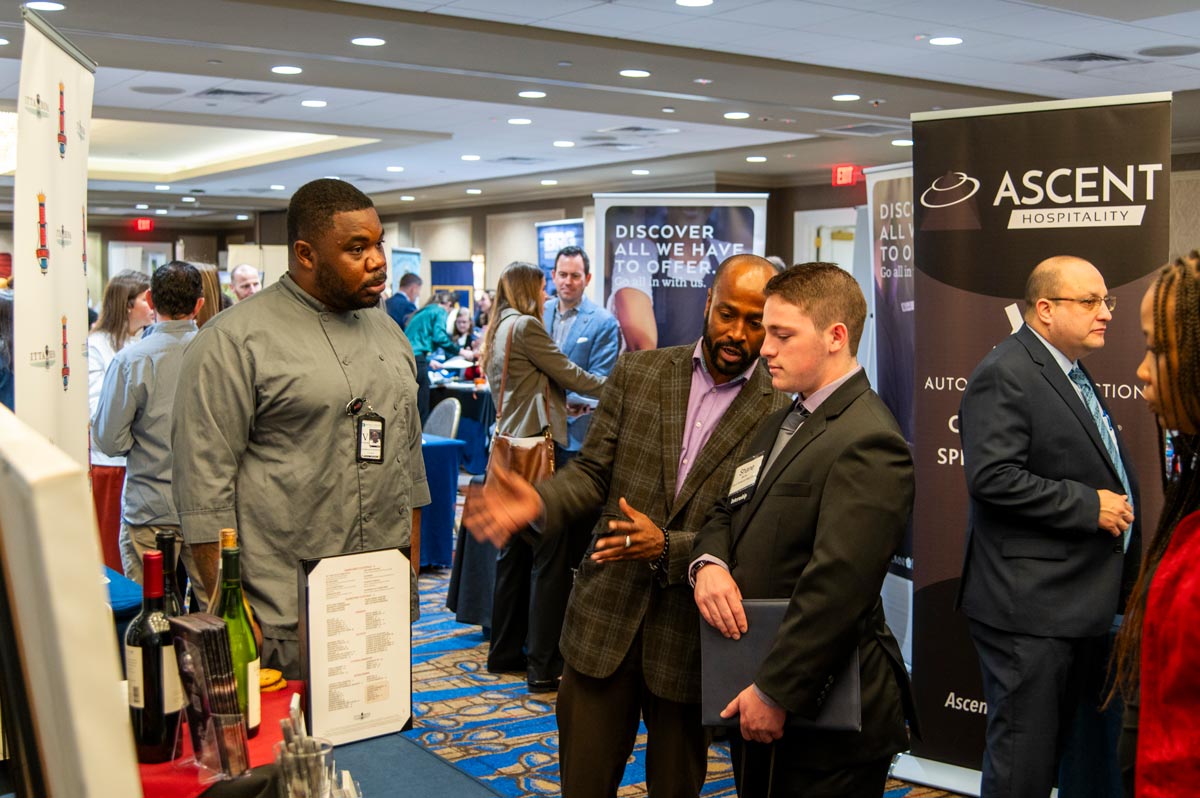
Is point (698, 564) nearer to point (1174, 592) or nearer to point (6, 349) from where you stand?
point (1174, 592)

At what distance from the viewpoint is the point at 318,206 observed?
230 cm

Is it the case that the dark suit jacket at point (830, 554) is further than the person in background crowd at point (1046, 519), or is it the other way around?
the person in background crowd at point (1046, 519)

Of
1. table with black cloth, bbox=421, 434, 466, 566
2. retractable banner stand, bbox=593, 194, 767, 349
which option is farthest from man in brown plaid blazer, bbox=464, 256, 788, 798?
retractable banner stand, bbox=593, 194, 767, 349

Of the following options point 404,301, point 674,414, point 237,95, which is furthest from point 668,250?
point 404,301

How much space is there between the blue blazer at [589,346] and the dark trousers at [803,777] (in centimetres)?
333

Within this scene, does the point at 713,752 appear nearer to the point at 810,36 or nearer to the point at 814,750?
the point at 814,750

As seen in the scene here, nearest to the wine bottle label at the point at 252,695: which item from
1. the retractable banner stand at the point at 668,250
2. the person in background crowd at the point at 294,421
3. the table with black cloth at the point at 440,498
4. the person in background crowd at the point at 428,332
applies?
the person in background crowd at the point at 294,421

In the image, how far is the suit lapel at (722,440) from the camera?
2.35 meters

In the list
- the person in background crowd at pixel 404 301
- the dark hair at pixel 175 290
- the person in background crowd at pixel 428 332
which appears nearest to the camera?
the dark hair at pixel 175 290

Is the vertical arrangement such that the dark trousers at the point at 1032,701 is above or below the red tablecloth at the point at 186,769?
below

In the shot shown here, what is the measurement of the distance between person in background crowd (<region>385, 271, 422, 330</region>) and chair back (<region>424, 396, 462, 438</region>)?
15.9 feet

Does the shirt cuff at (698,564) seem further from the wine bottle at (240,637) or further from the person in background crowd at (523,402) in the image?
the person in background crowd at (523,402)

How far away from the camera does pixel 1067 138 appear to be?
10.6 ft

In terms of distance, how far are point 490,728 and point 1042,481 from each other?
7.35 feet
